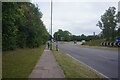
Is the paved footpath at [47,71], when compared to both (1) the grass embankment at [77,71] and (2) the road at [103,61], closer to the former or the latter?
(1) the grass embankment at [77,71]

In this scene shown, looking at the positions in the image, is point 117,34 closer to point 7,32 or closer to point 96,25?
point 96,25

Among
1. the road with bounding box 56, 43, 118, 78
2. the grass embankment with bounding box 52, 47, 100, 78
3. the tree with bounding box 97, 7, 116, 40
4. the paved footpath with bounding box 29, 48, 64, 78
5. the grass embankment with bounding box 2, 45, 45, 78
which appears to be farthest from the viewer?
the tree with bounding box 97, 7, 116, 40

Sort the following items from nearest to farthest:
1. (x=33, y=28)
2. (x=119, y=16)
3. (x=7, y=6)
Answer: (x=7, y=6)
(x=33, y=28)
(x=119, y=16)

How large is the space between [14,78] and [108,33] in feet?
293

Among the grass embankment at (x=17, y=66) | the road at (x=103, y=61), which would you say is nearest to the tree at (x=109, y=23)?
the road at (x=103, y=61)

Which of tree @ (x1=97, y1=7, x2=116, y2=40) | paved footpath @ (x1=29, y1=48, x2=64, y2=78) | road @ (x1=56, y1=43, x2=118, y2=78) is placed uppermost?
tree @ (x1=97, y1=7, x2=116, y2=40)

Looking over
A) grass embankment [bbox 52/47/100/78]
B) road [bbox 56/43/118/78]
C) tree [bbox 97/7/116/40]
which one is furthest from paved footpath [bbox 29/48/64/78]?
tree [bbox 97/7/116/40]

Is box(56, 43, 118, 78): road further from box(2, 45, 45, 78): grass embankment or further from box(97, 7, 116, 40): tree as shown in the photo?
box(97, 7, 116, 40): tree

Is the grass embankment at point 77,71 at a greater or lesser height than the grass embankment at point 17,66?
lesser

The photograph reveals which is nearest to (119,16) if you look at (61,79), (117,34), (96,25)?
(117,34)

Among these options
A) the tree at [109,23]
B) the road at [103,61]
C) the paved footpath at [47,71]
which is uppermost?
the tree at [109,23]

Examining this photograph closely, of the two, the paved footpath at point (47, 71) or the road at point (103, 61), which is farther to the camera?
the road at point (103, 61)

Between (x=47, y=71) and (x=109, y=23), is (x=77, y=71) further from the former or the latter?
(x=109, y=23)

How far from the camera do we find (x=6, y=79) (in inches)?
500
